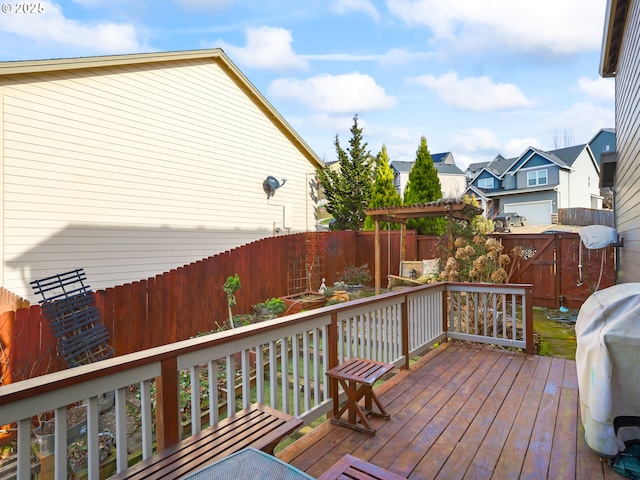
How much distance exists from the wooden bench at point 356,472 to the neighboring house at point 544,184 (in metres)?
20.5

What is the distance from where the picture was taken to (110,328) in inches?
212

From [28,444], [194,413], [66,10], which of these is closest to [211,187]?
[66,10]

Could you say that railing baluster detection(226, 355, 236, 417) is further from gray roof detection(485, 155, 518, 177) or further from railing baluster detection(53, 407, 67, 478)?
gray roof detection(485, 155, 518, 177)

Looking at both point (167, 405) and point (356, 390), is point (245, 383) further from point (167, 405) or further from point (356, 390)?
point (356, 390)

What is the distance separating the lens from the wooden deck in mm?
2225

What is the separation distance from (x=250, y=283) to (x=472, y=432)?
5.89 metres

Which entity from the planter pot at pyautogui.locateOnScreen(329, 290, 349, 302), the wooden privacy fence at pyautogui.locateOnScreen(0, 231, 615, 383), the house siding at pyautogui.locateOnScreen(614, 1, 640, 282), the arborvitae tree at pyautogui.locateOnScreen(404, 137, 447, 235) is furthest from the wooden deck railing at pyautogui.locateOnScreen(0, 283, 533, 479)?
the arborvitae tree at pyautogui.locateOnScreen(404, 137, 447, 235)

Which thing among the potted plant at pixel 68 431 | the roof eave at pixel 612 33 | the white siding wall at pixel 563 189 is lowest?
the potted plant at pixel 68 431

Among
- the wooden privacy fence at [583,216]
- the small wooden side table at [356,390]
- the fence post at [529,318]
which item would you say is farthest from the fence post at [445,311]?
the wooden privacy fence at [583,216]

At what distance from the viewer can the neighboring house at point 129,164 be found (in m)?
5.01

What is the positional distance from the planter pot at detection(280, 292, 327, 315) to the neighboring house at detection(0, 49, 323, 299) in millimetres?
1419

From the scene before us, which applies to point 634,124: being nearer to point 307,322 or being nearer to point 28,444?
point 307,322

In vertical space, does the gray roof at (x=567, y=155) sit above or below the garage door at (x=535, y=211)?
above

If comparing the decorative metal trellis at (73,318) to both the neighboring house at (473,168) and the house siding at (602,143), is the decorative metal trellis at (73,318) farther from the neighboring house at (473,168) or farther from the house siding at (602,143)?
the neighboring house at (473,168)
